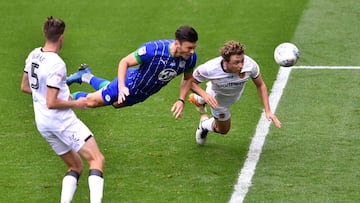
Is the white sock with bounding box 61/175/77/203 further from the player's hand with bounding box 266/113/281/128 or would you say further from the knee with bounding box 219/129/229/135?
the knee with bounding box 219/129/229/135

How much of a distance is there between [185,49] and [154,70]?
2.48 ft

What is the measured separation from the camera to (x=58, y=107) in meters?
10.2

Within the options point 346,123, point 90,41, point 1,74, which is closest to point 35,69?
point 346,123

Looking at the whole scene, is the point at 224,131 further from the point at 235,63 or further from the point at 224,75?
the point at 235,63

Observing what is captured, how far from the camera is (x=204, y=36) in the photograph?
1888cm

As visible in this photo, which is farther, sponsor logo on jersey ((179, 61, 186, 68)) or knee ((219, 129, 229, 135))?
knee ((219, 129, 229, 135))

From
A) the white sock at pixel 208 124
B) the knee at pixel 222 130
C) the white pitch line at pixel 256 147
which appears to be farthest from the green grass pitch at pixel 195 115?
the white sock at pixel 208 124

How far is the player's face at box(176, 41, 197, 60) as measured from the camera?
11.5m

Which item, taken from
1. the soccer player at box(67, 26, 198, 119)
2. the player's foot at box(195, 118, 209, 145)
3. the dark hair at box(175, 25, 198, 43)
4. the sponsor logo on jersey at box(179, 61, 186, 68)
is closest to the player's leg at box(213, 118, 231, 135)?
the player's foot at box(195, 118, 209, 145)

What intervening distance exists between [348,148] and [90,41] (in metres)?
7.11

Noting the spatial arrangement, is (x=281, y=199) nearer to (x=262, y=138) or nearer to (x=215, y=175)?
(x=215, y=175)

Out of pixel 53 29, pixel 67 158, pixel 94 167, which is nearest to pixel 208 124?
pixel 67 158

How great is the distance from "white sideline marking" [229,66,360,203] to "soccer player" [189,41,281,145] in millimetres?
536

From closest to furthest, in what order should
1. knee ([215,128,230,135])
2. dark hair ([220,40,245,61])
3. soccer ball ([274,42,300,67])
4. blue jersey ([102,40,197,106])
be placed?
dark hair ([220,40,245,61]) → blue jersey ([102,40,197,106]) → knee ([215,128,230,135]) → soccer ball ([274,42,300,67])
